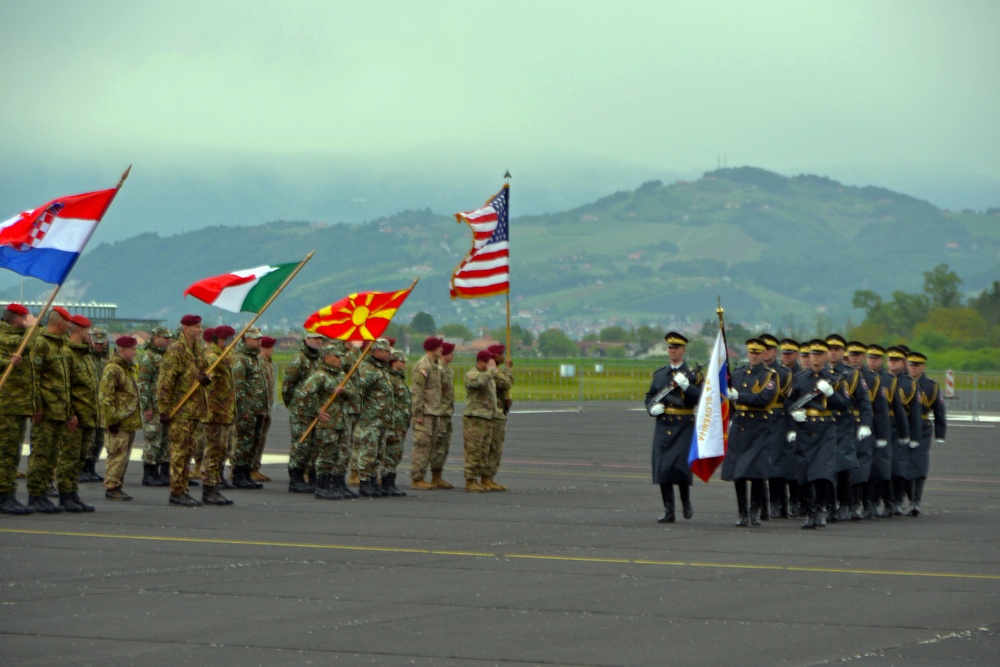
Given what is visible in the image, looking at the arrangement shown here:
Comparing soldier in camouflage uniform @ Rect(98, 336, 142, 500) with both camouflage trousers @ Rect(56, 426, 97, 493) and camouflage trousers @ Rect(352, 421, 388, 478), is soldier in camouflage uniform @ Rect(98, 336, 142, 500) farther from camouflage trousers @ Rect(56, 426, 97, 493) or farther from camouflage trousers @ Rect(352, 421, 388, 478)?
camouflage trousers @ Rect(352, 421, 388, 478)

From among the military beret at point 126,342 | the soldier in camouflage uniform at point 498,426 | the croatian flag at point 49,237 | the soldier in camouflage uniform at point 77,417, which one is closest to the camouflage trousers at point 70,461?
the soldier in camouflage uniform at point 77,417

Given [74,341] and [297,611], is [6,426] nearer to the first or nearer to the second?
[74,341]

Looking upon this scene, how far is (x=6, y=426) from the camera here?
49.2 ft

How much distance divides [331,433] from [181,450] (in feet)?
6.13

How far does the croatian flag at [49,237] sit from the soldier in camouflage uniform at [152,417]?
3.80 meters

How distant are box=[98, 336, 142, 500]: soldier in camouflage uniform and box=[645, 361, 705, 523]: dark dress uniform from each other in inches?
225

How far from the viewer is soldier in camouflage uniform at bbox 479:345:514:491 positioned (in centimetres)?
1897

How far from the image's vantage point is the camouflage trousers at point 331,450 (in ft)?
57.2

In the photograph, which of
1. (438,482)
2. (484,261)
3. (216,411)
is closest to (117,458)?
(216,411)

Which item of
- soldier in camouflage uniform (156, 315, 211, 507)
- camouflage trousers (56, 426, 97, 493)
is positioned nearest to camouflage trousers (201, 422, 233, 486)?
soldier in camouflage uniform (156, 315, 211, 507)

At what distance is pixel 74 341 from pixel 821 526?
7.58 metres

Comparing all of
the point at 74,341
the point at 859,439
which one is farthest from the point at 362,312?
the point at 859,439

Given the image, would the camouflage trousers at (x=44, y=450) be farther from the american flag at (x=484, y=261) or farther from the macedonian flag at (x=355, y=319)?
the american flag at (x=484, y=261)

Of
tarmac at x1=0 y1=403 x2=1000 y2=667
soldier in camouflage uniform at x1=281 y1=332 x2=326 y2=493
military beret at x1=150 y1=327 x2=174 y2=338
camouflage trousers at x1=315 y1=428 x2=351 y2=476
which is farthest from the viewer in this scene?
military beret at x1=150 y1=327 x2=174 y2=338
